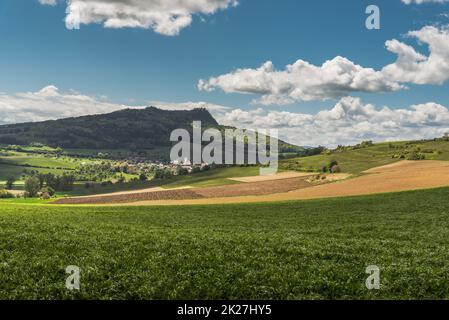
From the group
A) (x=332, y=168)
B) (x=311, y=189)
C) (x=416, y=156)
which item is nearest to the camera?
(x=311, y=189)

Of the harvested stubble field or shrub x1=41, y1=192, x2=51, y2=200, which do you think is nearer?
the harvested stubble field

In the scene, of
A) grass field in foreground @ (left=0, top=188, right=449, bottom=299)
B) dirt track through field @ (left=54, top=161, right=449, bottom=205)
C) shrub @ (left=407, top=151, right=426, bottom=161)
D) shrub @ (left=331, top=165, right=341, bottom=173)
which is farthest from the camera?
shrub @ (left=407, top=151, right=426, bottom=161)

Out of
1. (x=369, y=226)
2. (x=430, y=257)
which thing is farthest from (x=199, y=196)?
(x=430, y=257)

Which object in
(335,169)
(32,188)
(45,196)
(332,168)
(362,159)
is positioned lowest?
(45,196)

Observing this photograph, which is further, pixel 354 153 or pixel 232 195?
pixel 354 153

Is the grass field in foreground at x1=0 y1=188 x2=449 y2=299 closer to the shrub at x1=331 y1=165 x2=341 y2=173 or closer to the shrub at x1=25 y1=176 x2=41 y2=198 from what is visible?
the shrub at x1=331 y1=165 x2=341 y2=173

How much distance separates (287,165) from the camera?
177500 millimetres

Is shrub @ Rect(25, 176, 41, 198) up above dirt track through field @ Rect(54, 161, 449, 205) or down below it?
below

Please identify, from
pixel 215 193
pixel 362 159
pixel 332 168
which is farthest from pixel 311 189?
pixel 362 159

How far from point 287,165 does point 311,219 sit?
12962cm

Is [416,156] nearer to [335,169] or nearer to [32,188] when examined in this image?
[335,169]

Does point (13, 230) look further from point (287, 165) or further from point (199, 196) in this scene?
point (287, 165)

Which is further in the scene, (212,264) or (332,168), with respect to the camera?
(332,168)

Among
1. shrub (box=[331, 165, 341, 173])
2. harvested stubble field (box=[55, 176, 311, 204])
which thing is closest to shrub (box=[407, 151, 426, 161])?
shrub (box=[331, 165, 341, 173])
